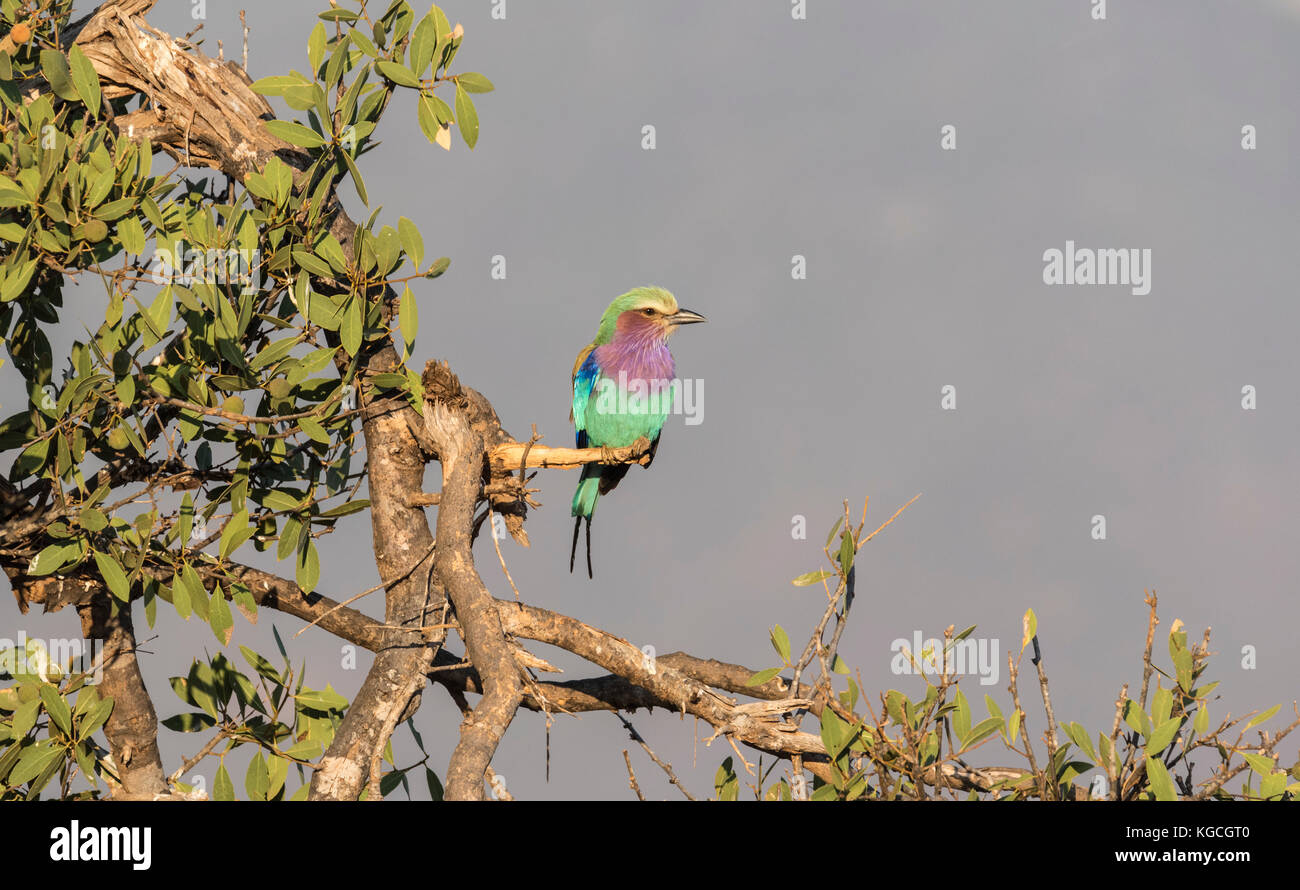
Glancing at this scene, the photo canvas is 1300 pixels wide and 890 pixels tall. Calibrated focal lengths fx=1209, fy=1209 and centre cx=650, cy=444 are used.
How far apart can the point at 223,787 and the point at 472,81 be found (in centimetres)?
346

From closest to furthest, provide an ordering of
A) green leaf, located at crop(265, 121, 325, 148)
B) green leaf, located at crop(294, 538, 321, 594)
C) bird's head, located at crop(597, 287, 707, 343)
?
1. green leaf, located at crop(265, 121, 325, 148)
2. green leaf, located at crop(294, 538, 321, 594)
3. bird's head, located at crop(597, 287, 707, 343)

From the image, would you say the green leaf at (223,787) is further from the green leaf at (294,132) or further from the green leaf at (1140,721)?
the green leaf at (1140,721)

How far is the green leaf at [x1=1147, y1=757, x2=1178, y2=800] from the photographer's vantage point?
15.1 feet

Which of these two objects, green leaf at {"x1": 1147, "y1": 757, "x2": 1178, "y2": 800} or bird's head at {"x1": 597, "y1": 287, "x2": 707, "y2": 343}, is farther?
bird's head at {"x1": 597, "y1": 287, "x2": 707, "y2": 343}

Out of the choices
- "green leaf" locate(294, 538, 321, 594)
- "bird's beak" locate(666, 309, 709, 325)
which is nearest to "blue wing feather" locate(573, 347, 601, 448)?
"bird's beak" locate(666, 309, 709, 325)

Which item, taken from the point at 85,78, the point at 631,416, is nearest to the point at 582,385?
the point at 631,416

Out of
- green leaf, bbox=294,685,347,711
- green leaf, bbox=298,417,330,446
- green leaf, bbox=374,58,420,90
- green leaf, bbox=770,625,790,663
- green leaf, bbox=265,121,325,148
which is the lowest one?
green leaf, bbox=294,685,347,711

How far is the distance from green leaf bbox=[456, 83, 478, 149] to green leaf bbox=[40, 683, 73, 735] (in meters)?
3.14

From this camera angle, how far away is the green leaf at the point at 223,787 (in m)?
5.54

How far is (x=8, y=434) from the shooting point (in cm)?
562

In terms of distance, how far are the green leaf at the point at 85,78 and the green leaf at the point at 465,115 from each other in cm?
170

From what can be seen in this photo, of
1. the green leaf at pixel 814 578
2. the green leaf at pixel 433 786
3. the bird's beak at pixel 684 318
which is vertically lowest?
the green leaf at pixel 433 786

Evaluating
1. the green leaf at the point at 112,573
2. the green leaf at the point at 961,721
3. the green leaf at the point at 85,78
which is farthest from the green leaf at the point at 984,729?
the green leaf at the point at 85,78

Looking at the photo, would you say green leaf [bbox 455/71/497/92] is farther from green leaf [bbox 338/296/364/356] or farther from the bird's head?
the bird's head
